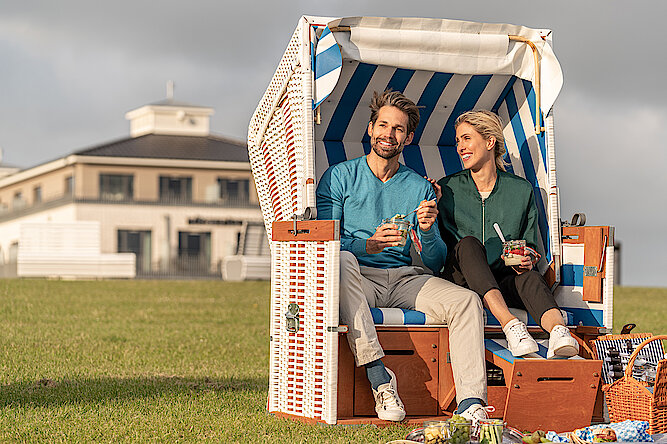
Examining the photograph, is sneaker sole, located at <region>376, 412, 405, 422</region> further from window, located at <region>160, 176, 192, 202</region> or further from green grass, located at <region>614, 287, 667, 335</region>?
window, located at <region>160, 176, 192, 202</region>

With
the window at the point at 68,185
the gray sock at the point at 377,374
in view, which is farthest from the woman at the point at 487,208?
the window at the point at 68,185

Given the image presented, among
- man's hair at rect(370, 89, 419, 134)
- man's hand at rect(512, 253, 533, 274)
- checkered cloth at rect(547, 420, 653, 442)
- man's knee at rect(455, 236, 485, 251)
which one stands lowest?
checkered cloth at rect(547, 420, 653, 442)

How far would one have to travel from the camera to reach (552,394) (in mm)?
4820

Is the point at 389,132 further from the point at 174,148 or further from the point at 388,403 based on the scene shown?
the point at 174,148

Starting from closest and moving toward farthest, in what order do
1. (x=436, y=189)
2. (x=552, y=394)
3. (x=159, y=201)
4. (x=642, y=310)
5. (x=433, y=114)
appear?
(x=552, y=394) → (x=436, y=189) → (x=433, y=114) → (x=642, y=310) → (x=159, y=201)

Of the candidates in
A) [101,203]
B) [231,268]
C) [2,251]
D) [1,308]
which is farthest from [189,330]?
[2,251]

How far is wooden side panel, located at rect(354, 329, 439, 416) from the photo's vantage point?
5.07 metres

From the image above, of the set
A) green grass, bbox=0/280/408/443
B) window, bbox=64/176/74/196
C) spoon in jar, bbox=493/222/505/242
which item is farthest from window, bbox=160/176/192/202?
spoon in jar, bbox=493/222/505/242

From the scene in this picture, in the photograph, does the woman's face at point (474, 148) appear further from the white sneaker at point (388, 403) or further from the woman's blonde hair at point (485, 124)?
the white sneaker at point (388, 403)

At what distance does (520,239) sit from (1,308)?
10.3 m

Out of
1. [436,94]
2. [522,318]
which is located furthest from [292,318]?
[436,94]

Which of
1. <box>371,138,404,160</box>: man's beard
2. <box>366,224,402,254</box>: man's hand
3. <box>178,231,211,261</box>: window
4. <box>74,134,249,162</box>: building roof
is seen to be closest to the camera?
<box>366,224,402,254</box>: man's hand

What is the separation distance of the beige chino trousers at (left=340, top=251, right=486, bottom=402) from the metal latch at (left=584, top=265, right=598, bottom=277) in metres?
0.92

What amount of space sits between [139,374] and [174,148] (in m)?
38.2
